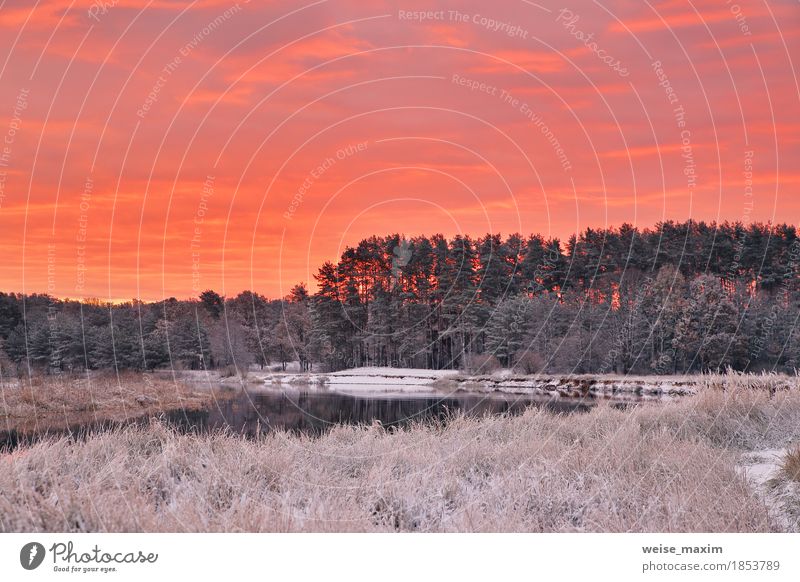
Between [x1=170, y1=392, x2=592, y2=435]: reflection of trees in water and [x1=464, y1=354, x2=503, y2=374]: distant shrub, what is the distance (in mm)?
15543

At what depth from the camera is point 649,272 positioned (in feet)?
211

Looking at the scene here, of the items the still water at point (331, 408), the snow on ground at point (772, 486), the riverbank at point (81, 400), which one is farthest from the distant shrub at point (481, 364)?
the snow on ground at point (772, 486)

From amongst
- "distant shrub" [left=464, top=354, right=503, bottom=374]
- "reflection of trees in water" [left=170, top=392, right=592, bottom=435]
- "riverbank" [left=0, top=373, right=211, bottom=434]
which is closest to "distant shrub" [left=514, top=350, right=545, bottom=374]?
"distant shrub" [left=464, top=354, right=503, bottom=374]

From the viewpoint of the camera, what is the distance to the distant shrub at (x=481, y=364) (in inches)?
2355

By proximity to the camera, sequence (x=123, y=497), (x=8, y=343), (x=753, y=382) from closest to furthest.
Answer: (x=123, y=497)
(x=753, y=382)
(x=8, y=343)

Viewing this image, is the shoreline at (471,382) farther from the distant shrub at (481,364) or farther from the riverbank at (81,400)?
the riverbank at (81,400)

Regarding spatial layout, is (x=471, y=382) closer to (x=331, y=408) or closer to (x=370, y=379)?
(x=370, y=379)

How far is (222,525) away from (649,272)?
6222 cm

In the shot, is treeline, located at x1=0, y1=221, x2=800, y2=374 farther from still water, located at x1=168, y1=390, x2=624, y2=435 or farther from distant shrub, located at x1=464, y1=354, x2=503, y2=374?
still water, located at x1=168, y1=390, x2=624, y2=435

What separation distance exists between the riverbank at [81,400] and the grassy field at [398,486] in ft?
60.0

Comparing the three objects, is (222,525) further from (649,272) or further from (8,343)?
(649,272)

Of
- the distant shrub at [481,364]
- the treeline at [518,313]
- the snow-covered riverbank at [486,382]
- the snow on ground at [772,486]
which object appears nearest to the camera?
the snow on ground at [772,486]

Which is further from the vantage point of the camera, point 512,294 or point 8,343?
point 512,294
